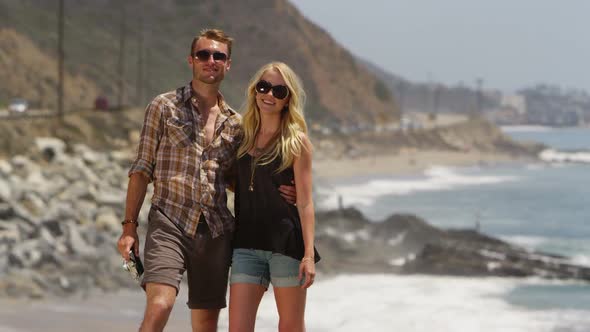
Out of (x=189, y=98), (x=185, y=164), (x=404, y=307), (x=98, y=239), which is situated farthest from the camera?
(x=98, y=239)

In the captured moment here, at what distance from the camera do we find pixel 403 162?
80312 mm

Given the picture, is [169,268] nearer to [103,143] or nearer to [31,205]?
[31,205]

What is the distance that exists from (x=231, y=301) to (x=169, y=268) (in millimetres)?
303

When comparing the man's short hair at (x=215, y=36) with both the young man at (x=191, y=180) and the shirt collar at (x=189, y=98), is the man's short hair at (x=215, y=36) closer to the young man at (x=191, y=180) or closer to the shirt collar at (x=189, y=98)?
the young man at (x=191, y=180)

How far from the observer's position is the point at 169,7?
98375mm

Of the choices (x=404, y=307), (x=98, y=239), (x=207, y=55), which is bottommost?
(x=404, y=307)

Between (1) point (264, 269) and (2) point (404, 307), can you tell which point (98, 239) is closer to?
(2) point (404, 307)

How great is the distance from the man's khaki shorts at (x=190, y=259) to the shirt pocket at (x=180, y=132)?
12.3 inches

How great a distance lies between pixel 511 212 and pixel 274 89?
142ft

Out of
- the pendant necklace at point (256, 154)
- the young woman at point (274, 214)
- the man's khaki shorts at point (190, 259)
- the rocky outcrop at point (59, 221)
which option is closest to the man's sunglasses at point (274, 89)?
the young woman at point (274, 214)

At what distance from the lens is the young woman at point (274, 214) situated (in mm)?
4648

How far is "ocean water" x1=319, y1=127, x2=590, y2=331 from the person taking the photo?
15253mm

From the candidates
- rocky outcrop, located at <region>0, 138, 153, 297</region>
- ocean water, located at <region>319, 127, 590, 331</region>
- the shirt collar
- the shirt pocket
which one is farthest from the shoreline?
the shirt pocket

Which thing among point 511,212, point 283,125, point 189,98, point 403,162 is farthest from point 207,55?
point 403,162
